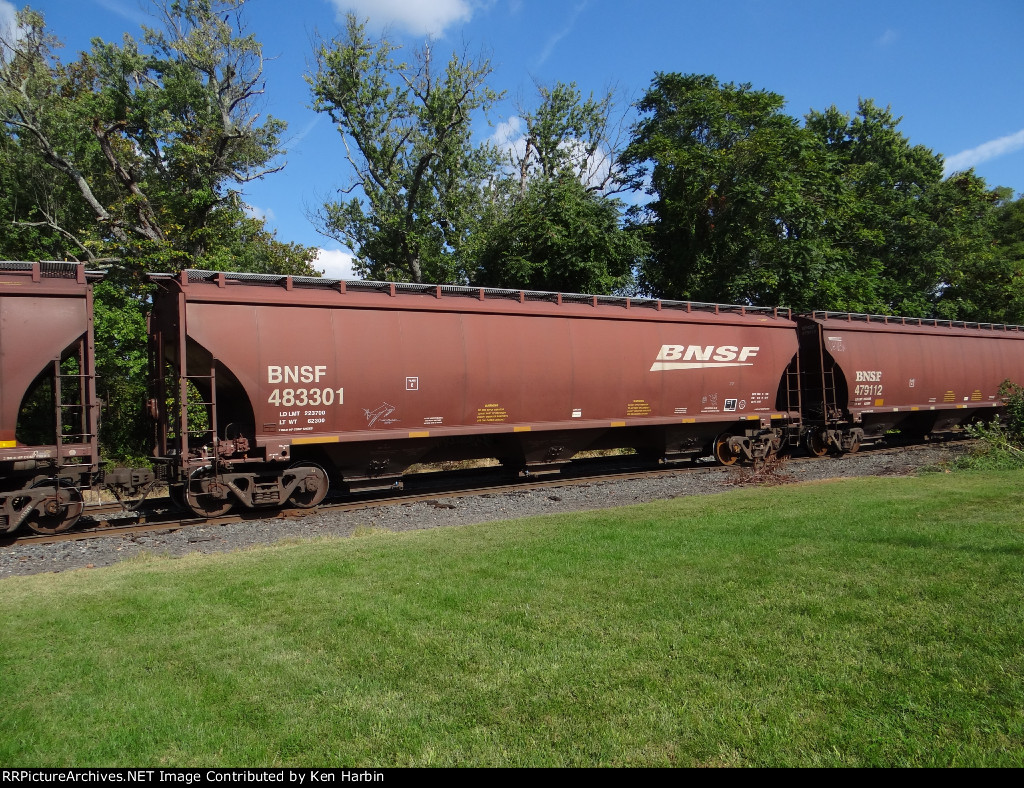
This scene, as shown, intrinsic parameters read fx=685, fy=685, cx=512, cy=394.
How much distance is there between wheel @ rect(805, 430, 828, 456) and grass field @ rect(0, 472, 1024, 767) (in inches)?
452

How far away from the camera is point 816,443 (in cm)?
1919

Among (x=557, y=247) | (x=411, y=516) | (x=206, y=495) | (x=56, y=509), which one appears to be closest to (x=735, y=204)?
(x=557, y=247)

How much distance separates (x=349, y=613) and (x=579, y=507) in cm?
664

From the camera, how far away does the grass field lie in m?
3.54

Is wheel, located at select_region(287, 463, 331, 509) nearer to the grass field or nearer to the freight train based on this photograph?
the freight train

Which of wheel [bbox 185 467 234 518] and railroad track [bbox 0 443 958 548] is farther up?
wheel [bbox 185 467 234 518]

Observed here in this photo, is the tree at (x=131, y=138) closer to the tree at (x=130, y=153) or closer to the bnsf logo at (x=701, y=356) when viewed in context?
the tree at (x=130, y=153)

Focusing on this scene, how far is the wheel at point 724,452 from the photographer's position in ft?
56.2

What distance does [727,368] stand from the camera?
54.3ft

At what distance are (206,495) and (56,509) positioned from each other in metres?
2.05

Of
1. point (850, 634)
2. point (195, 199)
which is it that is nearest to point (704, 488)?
point (850, 634)

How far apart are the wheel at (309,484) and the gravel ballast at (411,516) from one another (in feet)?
1.41

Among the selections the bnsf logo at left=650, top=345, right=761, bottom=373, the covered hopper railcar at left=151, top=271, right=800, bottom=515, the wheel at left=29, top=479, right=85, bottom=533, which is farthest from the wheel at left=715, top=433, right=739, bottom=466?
the wheel at left=29, top=479, right=85, bottom=533

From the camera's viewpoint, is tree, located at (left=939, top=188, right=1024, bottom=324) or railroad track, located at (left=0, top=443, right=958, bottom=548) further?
tree, located at (left=939, top=188, right=1024, bottom=324)
